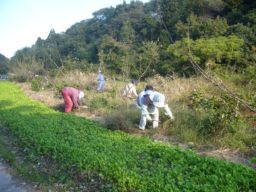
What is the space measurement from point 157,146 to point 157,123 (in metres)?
2.22

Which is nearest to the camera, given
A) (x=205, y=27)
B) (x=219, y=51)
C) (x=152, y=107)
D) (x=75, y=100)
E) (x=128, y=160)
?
(x=128, y=160)

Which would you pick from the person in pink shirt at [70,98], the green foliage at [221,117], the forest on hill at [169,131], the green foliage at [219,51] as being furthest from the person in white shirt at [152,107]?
the green foliage at [219,51]

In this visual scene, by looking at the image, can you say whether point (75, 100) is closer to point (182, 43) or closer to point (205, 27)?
point (182, 43)

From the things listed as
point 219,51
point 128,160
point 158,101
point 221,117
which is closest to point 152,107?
point 158,101

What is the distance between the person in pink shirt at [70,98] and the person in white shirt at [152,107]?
5.07 metres

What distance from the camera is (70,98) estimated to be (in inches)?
579

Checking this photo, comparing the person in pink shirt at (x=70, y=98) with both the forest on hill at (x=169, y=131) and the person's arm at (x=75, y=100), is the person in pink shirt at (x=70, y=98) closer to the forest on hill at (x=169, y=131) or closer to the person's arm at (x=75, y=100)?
the person's arm at (x=75, y=100)

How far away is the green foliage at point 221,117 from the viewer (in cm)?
845

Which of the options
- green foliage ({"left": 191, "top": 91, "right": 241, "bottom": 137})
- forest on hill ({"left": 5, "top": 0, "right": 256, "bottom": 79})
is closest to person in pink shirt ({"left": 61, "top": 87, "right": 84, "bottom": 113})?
forest on hill ({"left": 5, "top": 0, "right": 256, "bottom": 79})

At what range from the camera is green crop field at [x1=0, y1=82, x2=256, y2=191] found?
5.72 m

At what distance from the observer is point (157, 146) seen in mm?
7969

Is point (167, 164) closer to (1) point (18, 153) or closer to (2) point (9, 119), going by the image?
(1) point (18, 153)

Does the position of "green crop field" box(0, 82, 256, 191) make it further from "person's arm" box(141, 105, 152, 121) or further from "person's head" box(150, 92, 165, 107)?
"person's head" box(150, 92, 165, 107)

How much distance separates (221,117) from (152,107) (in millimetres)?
2477
